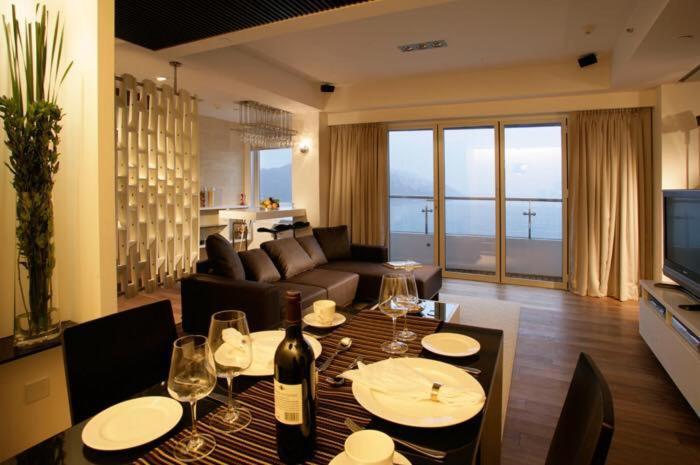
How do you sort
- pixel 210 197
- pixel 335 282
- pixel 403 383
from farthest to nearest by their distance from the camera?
pixel 210 197
pixel 335 282
pixel 403 383

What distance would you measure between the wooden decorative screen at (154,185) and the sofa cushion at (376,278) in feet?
5.49

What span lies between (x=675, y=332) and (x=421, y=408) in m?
2.57

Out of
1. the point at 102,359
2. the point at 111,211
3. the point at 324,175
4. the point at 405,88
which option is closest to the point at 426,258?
the point at 324,175

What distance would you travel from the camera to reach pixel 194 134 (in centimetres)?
470

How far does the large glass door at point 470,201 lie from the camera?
5.88 metres

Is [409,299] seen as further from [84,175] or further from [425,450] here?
[84,175]

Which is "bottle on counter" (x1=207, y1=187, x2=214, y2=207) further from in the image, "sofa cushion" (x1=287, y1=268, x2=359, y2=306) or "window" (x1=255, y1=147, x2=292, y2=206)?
"sofa cushion" (x1=287, y1=268, x2=359, y2=306)

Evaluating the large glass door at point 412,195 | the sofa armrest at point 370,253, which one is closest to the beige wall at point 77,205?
the sofa armrest at point 370,253

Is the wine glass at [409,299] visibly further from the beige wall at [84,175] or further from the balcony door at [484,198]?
the balcony door at [484,198]

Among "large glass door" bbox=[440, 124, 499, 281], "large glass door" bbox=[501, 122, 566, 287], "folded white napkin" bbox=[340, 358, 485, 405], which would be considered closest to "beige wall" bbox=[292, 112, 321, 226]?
"large glass door" bbox=[440, 124, 499, 281]

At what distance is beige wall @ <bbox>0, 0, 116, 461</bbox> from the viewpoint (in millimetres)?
1785

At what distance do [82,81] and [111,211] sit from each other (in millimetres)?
589

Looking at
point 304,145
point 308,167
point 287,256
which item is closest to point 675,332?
point 287,256

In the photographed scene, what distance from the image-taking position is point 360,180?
21.0ft
